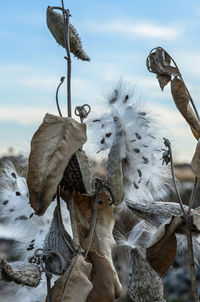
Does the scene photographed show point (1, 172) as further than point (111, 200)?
Yes

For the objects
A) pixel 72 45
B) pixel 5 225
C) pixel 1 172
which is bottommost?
pixel 5 225

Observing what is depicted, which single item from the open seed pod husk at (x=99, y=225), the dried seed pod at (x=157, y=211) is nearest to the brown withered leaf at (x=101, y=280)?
the open seed pod husk at (x=99, y=225)

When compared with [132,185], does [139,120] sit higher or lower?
higher

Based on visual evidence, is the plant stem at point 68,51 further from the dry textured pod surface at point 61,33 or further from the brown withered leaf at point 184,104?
the brown withered leaf at point 184,104

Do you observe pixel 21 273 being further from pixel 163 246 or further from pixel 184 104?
pixel 184 104

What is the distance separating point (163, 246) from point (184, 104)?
0.23m

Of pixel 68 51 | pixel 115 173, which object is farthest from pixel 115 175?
pixel 68 51

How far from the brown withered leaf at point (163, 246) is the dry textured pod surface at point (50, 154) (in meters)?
0.19

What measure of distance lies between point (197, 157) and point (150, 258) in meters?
0.19

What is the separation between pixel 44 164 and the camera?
0.88 metres

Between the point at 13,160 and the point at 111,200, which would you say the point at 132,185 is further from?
the point at 13,160

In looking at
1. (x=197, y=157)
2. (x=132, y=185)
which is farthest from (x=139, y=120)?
(x=197, y=157)

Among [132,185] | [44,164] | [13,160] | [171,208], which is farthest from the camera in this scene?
[13,160]

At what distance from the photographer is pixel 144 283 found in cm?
98
